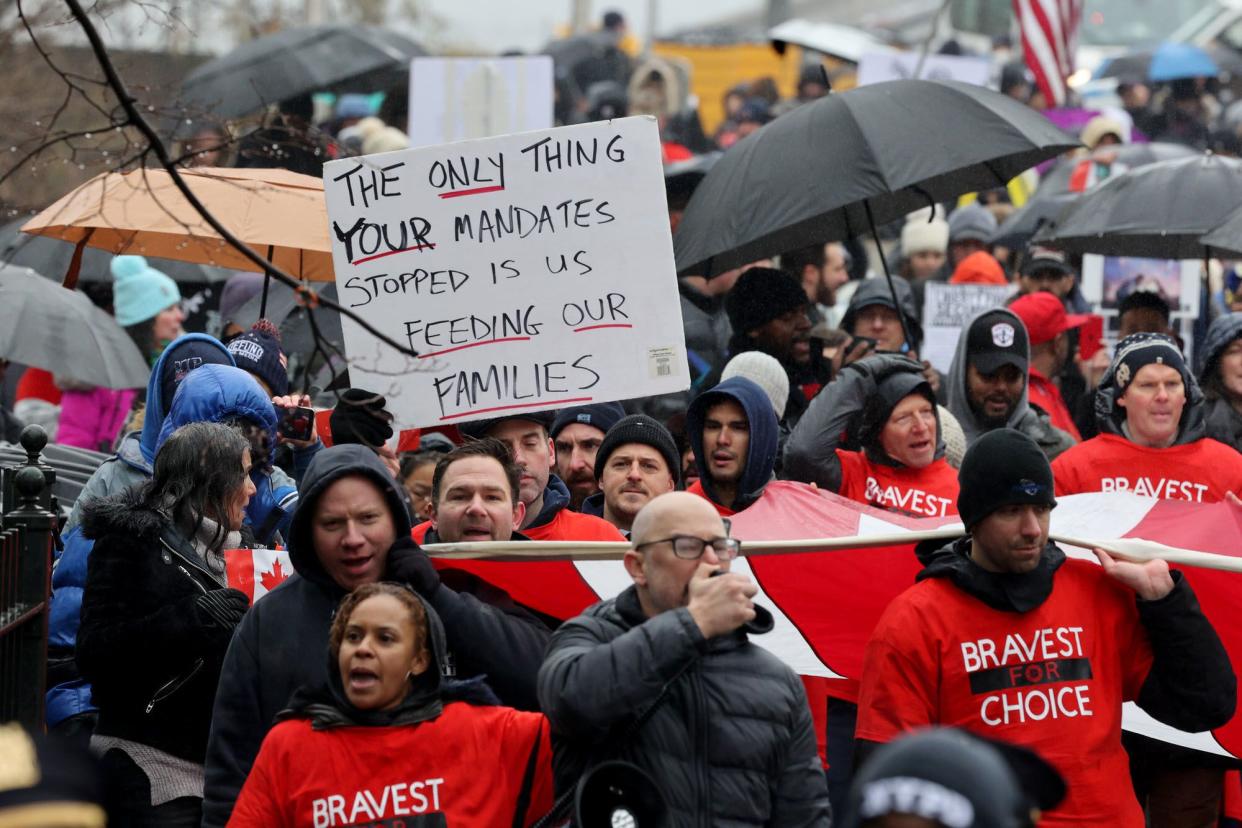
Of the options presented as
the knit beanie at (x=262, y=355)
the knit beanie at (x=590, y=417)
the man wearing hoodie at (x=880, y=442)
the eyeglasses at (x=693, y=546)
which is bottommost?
the eyeglasses at (x=693, y=546)

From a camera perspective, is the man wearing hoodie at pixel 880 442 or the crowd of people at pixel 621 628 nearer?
the crowd of people at pixel 621 628

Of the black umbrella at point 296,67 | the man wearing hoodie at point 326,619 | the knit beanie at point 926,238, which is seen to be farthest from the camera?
the black umbrella at point 296,67

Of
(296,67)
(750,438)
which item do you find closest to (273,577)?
(750,438)

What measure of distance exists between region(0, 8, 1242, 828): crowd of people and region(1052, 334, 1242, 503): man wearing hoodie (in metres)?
0.01

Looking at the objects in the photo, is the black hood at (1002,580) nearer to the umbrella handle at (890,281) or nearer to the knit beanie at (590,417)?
the knit beanie at (590,417)

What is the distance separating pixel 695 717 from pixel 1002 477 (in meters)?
1.30

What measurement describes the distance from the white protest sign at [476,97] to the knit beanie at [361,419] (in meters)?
7.94

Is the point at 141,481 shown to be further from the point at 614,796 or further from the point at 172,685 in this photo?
the point at 614,796

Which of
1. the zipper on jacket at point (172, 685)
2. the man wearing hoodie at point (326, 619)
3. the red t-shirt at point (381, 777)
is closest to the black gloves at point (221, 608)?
the zipper on jacket at point (172, 685)

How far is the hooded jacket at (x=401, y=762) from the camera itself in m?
4.83

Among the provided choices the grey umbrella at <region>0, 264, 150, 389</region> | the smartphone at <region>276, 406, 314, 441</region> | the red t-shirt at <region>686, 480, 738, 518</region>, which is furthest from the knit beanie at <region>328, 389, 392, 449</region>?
the grey umbrella at <region>0, 264, 150, 389</region>

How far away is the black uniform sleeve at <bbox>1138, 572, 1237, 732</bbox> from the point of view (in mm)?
5520

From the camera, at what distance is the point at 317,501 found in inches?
212

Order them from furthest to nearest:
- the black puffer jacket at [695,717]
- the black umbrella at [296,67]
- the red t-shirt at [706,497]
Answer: the black umbrella at [296,67] → the red t-shirt at [706,497] → the black puffer jacket at [695,717]
